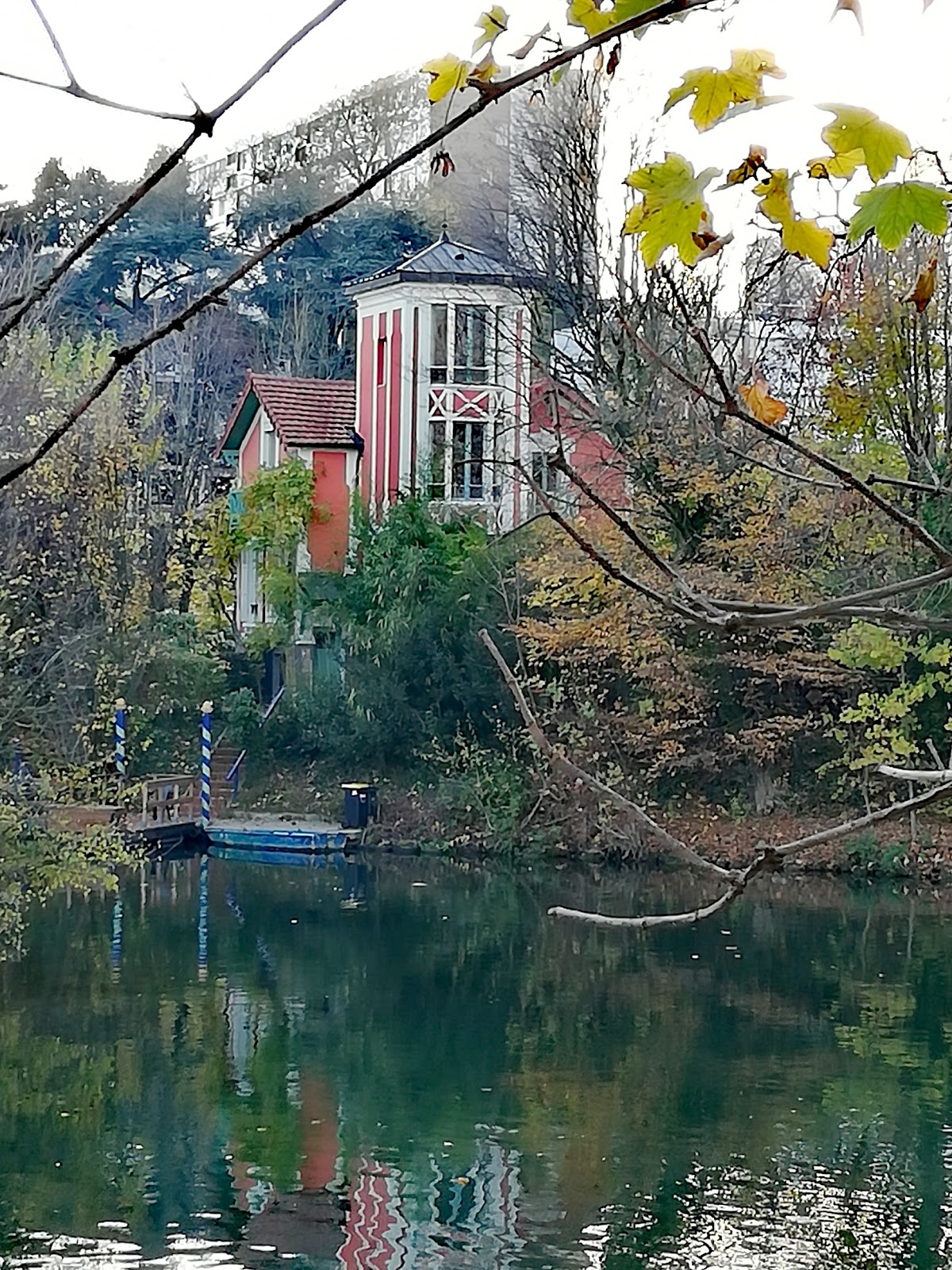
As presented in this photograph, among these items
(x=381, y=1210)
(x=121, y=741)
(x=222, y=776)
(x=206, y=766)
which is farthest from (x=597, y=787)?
(x=222, y=776)

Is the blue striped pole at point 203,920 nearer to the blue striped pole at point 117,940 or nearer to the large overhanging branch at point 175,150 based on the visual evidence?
the blue striped pole at point 117,940

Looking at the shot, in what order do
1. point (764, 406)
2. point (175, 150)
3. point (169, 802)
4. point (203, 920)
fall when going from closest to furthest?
point (175, 150)
point (764, 406)
point (203, 920)
point (169, 802)

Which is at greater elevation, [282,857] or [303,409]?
[303,409]

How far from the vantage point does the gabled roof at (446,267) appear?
781 inches

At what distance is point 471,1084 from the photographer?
9.58 meters

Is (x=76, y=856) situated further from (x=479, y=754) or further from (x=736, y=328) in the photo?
(x=736, y=328)

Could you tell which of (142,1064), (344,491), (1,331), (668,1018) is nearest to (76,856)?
(142,1064)

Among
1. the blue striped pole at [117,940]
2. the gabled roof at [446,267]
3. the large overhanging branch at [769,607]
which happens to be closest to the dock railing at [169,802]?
the blue striped pole at [117,940]

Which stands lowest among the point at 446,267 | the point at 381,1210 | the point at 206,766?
the point at 381,1210

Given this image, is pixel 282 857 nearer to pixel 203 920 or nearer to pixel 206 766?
pixel 206 766

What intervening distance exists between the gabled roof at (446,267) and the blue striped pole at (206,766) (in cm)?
556

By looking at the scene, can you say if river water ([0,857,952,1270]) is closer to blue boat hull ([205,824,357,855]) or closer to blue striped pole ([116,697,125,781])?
blue boat hull ([205,824,357,855])

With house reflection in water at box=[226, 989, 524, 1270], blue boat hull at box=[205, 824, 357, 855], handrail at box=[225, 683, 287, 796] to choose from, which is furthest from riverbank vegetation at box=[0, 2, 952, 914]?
house reflection in water at box=[226, 989, 524, 1270]

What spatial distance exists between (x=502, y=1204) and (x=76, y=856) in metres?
3.77
